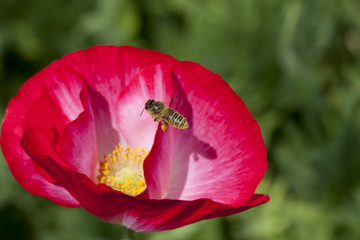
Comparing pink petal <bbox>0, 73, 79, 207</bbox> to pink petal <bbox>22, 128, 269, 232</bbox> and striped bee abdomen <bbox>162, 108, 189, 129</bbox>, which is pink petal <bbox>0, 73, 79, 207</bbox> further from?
striped bee abdomen <bbox>162, 108, 189, 129</bbox>

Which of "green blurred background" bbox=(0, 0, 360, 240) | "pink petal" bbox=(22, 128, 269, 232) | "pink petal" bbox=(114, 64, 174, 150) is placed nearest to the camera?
"pink petal" bbox=(22, 128, 269, 232)

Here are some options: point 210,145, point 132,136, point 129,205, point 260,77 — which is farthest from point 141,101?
point 260,77

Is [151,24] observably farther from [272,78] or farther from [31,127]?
[31,127]

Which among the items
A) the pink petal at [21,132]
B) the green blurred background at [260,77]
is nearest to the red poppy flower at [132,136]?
the pink petal at [21,132]

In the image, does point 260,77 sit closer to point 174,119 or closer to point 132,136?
point 132,136

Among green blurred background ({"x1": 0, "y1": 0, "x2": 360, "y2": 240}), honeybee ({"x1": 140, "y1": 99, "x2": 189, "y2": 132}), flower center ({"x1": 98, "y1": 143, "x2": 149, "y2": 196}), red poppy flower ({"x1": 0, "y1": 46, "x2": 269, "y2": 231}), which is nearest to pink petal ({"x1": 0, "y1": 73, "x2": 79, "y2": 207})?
red poppy flower ({"x1": 0, "y1": 46, "x2": 269, "y2": 231})

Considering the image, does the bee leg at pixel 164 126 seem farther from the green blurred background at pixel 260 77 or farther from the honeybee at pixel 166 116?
the green blurred background at pixel 260 77
